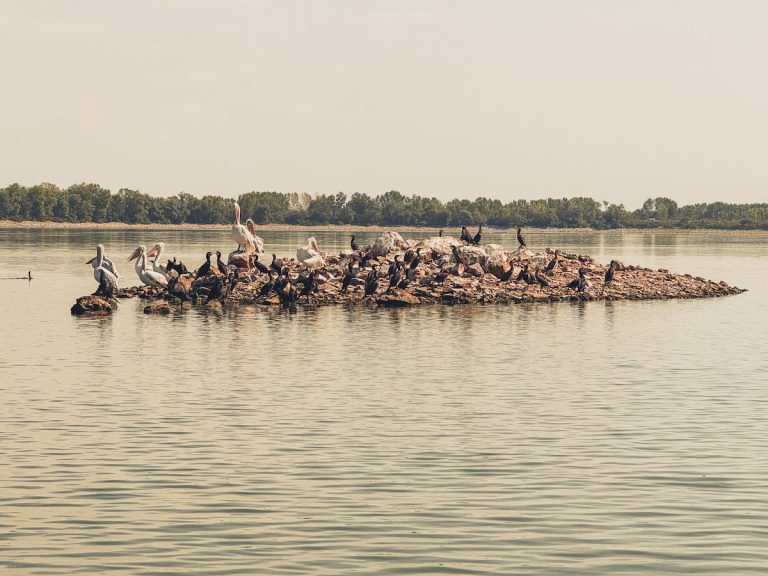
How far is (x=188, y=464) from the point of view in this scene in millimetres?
19703

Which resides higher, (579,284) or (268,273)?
(268,273)

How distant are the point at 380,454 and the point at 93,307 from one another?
103ft

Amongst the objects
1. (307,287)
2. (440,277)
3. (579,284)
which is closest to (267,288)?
(307,287)

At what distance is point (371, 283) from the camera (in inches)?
2265

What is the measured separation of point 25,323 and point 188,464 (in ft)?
93.0

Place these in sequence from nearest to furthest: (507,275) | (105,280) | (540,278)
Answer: (105,280) < (507,275) < (540,278)

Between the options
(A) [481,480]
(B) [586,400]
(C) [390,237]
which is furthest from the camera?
(C) [390,237]

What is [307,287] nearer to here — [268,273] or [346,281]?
[346,281]

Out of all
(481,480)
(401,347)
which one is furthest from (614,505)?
(401,347)

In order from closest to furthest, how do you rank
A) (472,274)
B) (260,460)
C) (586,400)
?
(260,460) → (586,400) → (472,274)

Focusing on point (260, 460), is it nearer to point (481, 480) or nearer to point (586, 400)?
point (481, 480)

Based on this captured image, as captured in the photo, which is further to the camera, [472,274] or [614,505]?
[472,274]

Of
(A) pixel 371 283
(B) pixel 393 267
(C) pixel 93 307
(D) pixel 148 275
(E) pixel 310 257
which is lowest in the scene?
(C) pixel 93 307

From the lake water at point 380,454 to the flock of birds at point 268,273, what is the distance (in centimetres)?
1374
